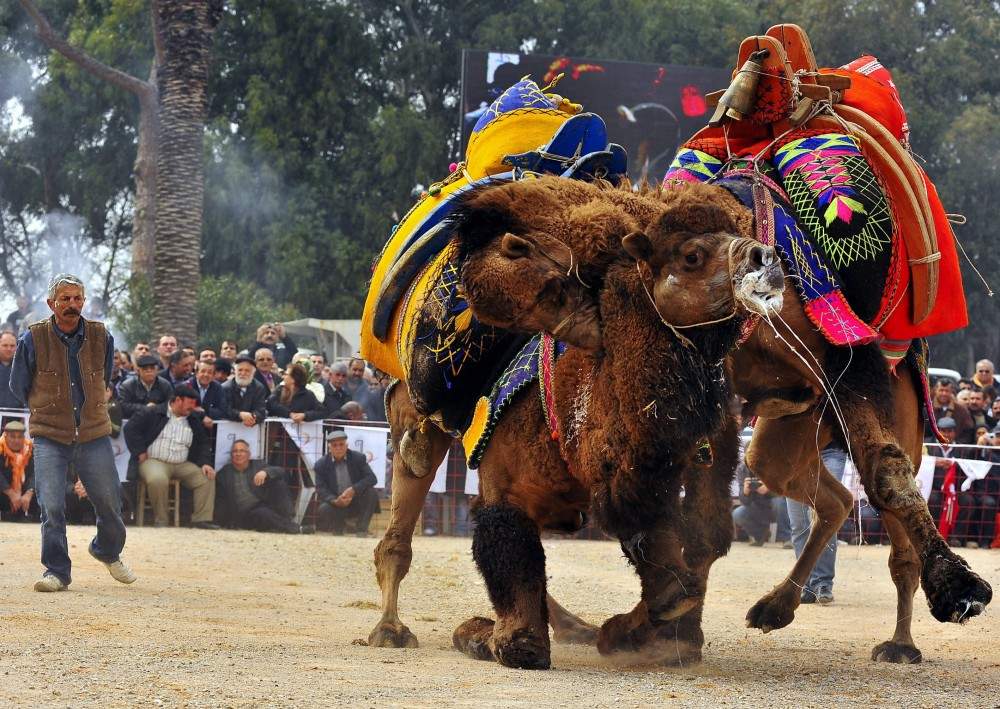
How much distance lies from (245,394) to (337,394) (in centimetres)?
126

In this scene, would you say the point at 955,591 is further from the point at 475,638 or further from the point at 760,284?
the point at 475,638

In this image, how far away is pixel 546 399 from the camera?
19.0ft

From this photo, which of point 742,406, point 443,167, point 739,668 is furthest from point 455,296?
point 443,167

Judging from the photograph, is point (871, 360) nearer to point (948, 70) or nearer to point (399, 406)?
point (399, 406)

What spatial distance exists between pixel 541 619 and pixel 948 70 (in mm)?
29496

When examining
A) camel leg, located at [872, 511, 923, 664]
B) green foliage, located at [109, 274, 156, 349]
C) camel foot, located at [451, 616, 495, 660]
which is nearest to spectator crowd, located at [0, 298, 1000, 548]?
camel leg, located at [872, 511, 923, 664]

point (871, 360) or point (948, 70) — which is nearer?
point (871, 360)

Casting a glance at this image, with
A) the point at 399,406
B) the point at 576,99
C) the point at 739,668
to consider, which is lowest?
the point at 739,668

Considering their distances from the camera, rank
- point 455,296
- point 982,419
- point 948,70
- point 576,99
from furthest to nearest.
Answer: point 948,70, point 576,99, point 982,419, point 455,296

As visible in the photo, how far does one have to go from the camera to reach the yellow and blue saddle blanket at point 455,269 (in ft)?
20.4

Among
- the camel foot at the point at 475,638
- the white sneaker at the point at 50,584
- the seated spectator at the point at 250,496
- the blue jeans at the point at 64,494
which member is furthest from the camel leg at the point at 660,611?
the seated spectator at the point at 250,496

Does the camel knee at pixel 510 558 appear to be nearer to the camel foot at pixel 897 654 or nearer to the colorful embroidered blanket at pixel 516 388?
the colorful embroidered blanket at pixel 516 388

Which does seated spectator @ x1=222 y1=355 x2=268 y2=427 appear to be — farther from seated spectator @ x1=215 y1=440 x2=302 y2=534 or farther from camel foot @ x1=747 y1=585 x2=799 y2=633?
camel foot @ x1=747 y1=585 x2=799 y2=633

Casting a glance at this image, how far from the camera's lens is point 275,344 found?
1752cm
